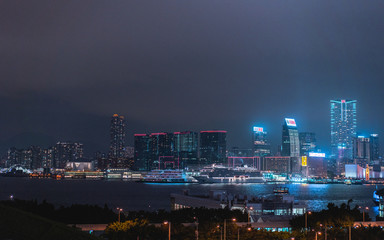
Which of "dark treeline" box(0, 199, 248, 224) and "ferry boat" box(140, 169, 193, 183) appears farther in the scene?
"ferry boat" box(140, 169, 193, 183)

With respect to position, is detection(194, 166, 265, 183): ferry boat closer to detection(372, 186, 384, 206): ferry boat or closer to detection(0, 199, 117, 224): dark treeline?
detection(372, 186, 384, 206): ferry boat

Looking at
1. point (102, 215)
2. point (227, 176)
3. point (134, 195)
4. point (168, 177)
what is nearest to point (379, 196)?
point (134, 195)

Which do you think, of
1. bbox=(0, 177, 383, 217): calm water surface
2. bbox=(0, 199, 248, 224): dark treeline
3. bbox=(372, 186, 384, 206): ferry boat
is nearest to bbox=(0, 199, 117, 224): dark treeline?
bbox=(0, 199, 248, 224): dark treeline

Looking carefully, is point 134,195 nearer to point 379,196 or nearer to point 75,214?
point 379,196

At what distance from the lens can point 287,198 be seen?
45812mm

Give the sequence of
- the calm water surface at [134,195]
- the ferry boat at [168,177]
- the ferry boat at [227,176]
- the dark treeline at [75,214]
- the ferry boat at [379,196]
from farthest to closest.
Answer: the ferry boat at [227,176] < the ferry boat at [168,177] < the calm water surface at [134,195] < the ferry boat at [379,196] < the dark treeline at [75,214]

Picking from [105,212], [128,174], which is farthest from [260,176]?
[105,212]

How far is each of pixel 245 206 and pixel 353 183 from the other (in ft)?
559

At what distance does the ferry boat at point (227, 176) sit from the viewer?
163 m

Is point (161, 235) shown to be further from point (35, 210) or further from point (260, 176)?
point (260, 176)

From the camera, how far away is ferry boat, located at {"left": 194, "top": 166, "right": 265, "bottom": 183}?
163 meters

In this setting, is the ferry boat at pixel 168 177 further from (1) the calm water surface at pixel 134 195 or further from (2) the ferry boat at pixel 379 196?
(2) the ferry boat at pixel 379 196

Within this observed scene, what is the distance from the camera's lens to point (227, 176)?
16375cm

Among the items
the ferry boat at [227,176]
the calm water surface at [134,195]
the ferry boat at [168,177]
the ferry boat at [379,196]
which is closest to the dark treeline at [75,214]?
the calm water surface at [134,195]
